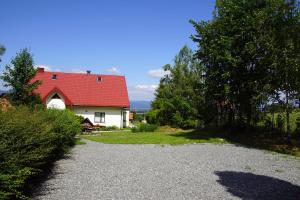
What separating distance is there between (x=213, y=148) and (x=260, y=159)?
→ 380 cm

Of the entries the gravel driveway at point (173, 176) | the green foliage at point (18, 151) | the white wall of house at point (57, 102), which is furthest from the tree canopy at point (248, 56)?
the white wall of house at point (57, 102)

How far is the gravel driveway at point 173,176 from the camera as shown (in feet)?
27.7

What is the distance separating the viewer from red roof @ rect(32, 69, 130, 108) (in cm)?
3912

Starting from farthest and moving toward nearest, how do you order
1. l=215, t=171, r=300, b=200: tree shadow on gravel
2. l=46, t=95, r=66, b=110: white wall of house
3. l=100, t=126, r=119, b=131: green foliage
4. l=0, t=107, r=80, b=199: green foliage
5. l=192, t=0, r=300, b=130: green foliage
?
l=100, t=126, r=119, b=131: green foliage, l=46, t=95, r=66, b=110: white wall of house, l=192, t=0, r=300, b=130: green foliage, l=215, t=171, r=300, b=200: tree shadow on gravel, l=0, t=107, r=80, b=199: green foliage

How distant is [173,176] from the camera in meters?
10.5

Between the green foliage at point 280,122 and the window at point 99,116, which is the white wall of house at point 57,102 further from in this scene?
the green foliage at point 280,122

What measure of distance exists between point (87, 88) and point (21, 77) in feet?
47.2

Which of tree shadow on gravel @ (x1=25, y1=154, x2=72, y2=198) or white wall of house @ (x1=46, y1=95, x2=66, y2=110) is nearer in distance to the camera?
tree shadow on gravel @ (x1=25, y1=154, x2=72, y2=198)

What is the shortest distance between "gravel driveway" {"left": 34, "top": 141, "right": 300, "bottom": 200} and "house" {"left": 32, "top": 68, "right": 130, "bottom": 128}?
22654mm

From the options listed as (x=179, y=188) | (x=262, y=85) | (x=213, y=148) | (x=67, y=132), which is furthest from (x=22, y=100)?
(x=179, y=188)

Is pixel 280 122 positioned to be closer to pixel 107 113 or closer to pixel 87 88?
pixel 107 113

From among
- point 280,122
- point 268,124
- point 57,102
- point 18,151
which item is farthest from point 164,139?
point 57,102

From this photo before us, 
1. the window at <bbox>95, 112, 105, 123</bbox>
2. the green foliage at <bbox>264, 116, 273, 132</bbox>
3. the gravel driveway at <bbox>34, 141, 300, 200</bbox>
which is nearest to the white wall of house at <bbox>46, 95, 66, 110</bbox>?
the window at <bbox>95, 112, 105, 123</bbox>

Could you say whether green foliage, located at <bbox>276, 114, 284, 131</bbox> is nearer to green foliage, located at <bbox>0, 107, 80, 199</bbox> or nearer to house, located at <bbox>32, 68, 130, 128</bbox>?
green foliage, located at <bbox>0, 107, 80, 199</bbox>
